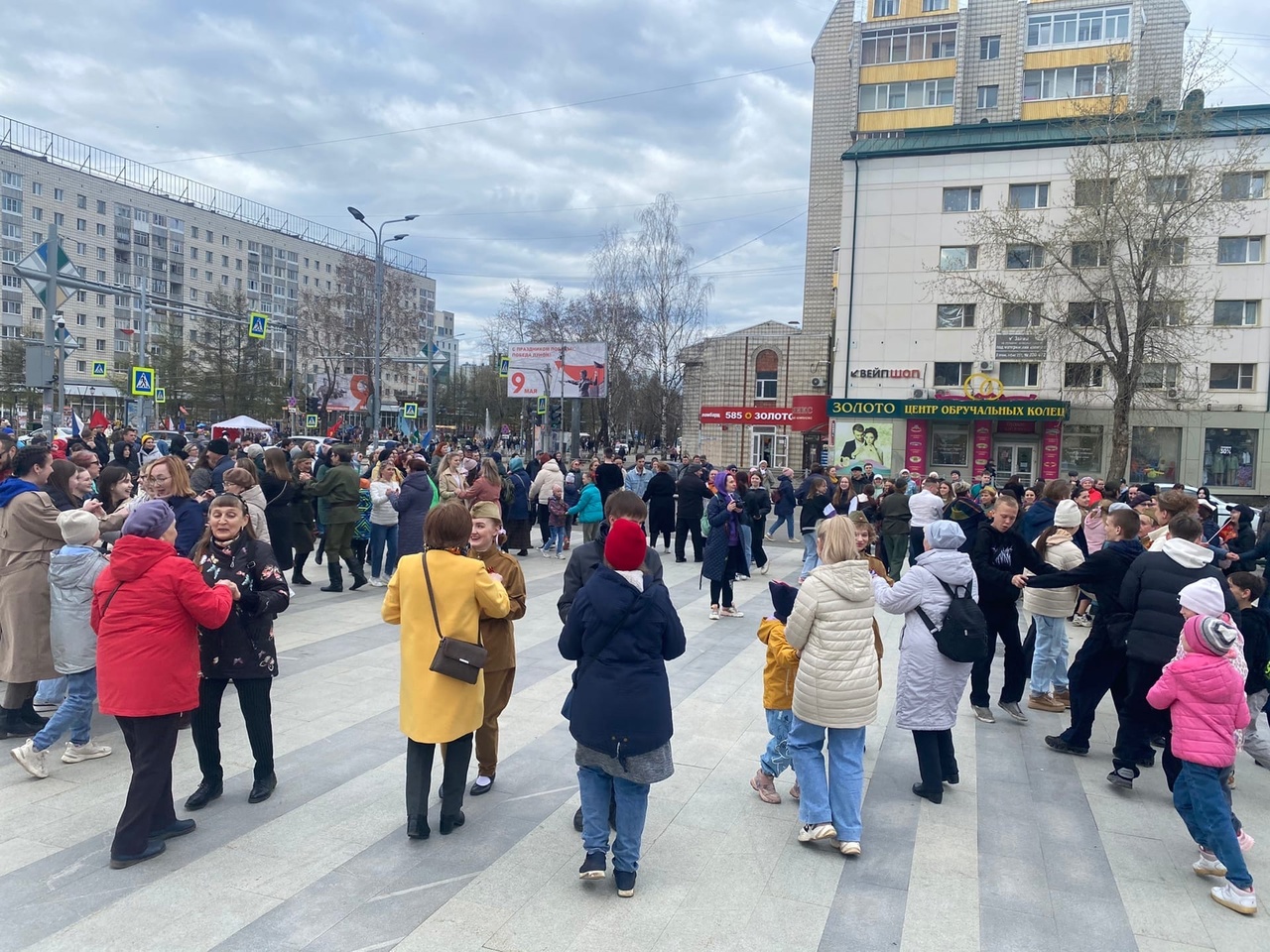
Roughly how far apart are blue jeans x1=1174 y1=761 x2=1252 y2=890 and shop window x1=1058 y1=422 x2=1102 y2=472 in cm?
3258

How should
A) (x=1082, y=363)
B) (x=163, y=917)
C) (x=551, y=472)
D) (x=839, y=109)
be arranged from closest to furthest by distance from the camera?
(x=163, y=917) < (x=551, y=472) < (x=1082, y=363) < (x=839, y=109)

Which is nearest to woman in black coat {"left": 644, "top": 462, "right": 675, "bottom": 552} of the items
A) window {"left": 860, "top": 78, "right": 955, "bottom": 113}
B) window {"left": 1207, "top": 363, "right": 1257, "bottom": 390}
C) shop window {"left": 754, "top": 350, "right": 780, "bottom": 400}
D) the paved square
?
the paved square

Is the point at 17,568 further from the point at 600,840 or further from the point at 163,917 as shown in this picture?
the point at 600,840

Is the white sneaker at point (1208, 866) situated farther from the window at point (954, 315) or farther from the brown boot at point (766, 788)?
the window at point (954, 315)

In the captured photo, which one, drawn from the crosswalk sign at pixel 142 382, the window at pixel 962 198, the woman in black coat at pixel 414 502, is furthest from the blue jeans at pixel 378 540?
the window at pixel 962 198

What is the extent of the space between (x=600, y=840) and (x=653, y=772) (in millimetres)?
496

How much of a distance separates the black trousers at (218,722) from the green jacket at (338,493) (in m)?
6.08

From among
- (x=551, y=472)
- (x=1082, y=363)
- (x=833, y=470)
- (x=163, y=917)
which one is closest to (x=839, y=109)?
(x=1082, y=363)

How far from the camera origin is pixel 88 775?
5160 millimetres

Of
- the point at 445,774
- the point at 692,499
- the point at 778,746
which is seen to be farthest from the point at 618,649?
the point at 692,499

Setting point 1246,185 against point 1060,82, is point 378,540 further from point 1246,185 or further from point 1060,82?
point 1060,82

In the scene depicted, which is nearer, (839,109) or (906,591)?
(906,591)

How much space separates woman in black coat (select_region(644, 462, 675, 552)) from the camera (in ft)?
50.2

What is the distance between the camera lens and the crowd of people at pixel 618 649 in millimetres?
3969
